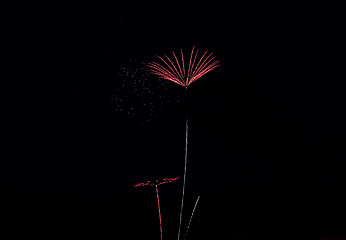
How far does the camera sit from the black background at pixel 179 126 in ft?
11.6

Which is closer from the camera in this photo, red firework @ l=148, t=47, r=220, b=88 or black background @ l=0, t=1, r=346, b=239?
red firework @ l=148, t=47, r=220, b=88

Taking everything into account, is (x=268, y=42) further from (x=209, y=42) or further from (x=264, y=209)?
(x=264, y=209)

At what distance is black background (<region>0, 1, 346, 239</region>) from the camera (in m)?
3.53

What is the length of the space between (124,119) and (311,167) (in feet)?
7.67

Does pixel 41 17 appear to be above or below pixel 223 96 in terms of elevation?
above

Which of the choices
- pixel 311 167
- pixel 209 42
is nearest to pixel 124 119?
pixel 209 42

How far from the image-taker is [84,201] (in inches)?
142

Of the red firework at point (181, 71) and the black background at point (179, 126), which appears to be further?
the black background at point (179, 126)

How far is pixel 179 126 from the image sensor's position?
367cm

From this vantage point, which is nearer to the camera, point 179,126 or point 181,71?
point 181,71

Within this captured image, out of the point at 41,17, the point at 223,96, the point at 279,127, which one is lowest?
the point at 279,127

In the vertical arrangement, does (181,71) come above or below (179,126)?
above

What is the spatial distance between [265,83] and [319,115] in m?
0.77

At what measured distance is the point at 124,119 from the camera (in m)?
3.62
